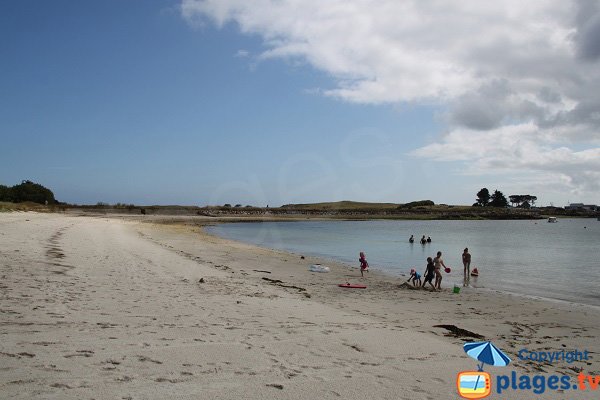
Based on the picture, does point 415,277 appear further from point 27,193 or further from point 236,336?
point 27,193

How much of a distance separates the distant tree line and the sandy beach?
8095cm

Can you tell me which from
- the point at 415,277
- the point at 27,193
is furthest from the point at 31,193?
the point at 415,277

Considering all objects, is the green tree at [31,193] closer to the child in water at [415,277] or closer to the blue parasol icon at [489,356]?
the child in water at [415,277]

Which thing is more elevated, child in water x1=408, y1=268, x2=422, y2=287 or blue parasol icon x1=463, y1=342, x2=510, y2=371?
blue parasol icon x1=463, y1=342, x2=510, y2=371

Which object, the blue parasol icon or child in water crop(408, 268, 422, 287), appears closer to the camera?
the blue parasol icon

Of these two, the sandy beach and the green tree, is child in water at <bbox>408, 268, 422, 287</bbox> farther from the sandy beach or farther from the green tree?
the green tree

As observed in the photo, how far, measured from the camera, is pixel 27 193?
8950 cm

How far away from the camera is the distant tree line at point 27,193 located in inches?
3219

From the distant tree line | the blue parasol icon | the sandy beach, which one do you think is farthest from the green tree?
the blue parasol icon

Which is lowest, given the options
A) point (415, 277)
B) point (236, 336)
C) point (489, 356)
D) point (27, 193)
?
point (415, 277)

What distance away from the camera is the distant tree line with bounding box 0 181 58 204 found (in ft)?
268

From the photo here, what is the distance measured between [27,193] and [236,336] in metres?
99.8

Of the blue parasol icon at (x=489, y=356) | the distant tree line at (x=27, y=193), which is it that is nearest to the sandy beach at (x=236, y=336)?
the blue parasol icon at (x=489, y=356)

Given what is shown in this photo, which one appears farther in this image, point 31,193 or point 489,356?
point 31,193
